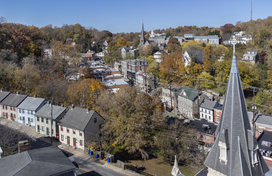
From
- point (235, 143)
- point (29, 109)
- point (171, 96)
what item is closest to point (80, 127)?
point (29, 109)

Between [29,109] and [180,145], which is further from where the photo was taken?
[29,109]

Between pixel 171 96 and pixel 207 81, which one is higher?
pixel 207 81

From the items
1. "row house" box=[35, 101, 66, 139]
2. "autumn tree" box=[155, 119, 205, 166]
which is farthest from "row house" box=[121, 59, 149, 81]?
"autumn tree" box=[155, 119, 205, 166]

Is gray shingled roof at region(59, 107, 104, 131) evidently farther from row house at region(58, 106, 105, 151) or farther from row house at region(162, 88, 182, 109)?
row house at region(162, 88, 182, 109)

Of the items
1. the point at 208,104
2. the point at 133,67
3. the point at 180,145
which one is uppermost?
the point at 133,67

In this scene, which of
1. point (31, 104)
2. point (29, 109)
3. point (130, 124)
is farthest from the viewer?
point (31, 104)

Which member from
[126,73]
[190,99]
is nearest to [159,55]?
[126,73]

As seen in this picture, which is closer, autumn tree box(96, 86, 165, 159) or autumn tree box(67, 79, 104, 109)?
autumn tree box(96, 86, 165, 159)

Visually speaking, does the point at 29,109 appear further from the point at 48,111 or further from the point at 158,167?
the point at 158,167
